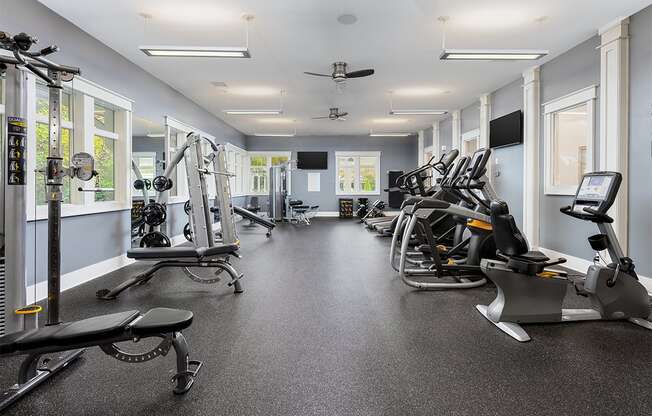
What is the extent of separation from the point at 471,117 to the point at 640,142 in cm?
466

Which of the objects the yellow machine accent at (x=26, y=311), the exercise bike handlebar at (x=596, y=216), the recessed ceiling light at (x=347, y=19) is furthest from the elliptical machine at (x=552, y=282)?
the yellow machine accent at (x=26, y=311)

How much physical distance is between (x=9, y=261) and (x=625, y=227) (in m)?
5.47

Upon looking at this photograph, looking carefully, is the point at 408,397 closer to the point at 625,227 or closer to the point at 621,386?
the point at 621,386

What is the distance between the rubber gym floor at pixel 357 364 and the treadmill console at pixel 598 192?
0.91 m

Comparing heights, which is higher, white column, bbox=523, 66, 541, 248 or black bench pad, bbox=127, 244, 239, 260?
white column, bbox=523, 66, 541, 248

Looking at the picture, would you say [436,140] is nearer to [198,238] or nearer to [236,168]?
[236,168]

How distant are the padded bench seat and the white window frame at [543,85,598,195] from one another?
16.4 ft

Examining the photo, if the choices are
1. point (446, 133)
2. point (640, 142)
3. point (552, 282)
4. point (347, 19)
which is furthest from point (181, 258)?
point (446, 133)

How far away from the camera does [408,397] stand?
1852mm

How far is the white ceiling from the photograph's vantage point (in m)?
3.78

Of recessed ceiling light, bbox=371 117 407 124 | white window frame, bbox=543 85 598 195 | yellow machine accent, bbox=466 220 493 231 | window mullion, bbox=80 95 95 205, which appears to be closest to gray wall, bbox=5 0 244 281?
window mullion, bbox=80 95 95 205

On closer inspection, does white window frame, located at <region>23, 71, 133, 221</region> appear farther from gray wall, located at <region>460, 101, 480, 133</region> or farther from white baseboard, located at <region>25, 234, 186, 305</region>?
gray wall, located at <region>460, 101, 480, 133</region>

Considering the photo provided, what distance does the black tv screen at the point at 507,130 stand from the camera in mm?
6074

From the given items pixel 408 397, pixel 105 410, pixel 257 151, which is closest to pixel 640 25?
pixel 408 397
